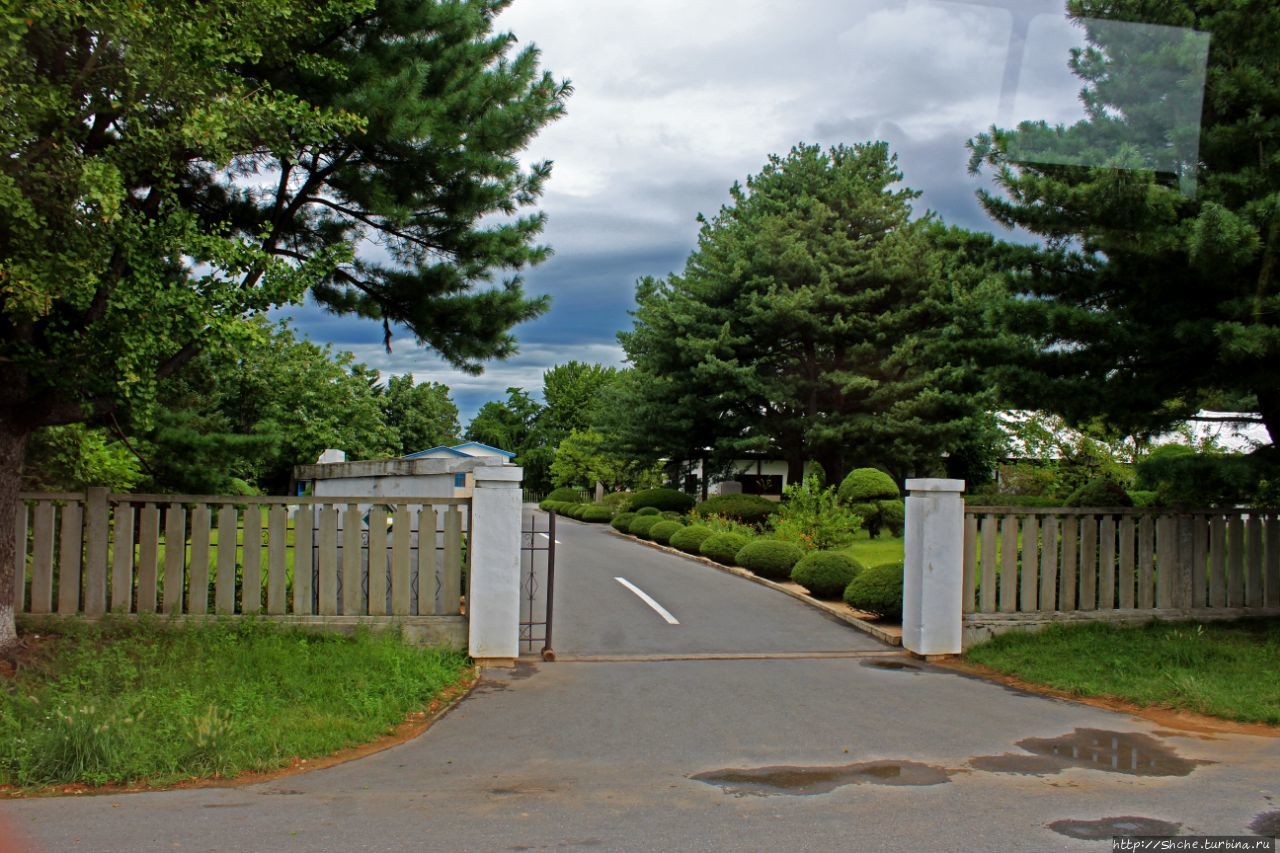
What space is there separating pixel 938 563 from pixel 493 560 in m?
4.98

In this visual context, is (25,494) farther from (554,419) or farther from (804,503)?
(554,419)

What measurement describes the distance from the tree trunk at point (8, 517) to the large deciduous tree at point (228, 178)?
0.06ft

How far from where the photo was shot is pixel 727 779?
6.50m

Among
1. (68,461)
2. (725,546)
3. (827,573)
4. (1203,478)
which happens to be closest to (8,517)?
(68,461)

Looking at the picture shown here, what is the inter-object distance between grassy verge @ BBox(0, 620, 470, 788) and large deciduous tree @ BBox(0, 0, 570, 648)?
4.06ft

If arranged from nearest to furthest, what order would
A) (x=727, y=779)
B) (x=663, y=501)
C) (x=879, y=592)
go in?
1. (x=727, y=779)
2. (x=879, y=592)
3. (x=663, y=501)

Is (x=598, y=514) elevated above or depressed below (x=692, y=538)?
below

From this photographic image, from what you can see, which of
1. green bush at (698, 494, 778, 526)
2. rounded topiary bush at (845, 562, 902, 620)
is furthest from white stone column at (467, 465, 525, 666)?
green bush at (698, 494, 778, 526)

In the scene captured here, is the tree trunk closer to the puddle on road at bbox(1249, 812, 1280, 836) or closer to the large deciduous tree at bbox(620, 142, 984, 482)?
the puddle on road at bbox(1249, 812, 1280, 836)

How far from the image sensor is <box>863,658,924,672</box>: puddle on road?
1058 cm

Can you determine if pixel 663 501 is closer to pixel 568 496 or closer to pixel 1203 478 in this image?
pixel 568 496

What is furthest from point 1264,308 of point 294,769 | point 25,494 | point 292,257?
point 25,494

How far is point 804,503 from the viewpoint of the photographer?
69.4 ft

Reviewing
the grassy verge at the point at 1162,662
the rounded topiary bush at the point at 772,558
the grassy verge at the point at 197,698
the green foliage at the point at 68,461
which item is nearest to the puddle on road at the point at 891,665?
the grassy verge at the point at 1162,662
